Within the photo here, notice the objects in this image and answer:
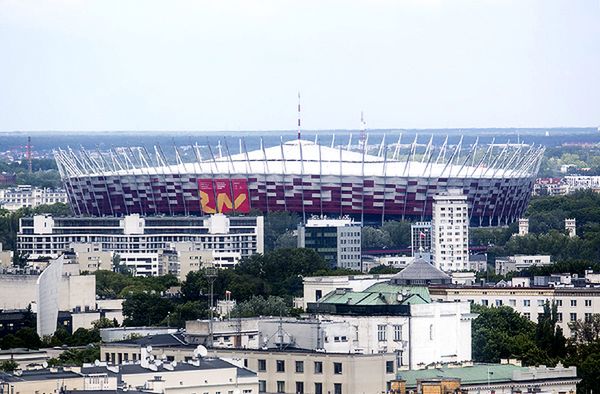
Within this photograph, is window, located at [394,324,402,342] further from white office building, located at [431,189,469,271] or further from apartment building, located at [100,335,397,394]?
white office building, located at [431,189,469,271]

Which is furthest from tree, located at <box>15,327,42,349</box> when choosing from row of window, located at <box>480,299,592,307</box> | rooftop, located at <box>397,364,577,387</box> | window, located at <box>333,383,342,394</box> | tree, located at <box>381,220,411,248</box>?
tree, located at <box>381,220,411,248</box>

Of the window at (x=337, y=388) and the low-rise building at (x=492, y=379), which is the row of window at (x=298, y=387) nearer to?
the window at (x=337, y=388)

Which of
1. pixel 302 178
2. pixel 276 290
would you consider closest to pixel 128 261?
pixel 302 178

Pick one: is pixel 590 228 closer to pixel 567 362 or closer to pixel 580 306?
pixel 580 306

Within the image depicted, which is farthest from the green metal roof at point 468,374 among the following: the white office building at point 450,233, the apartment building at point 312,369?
the white office building at point 450,233

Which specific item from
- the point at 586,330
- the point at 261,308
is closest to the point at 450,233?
the point at 261,308

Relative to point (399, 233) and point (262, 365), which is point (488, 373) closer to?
point (262, 365)
